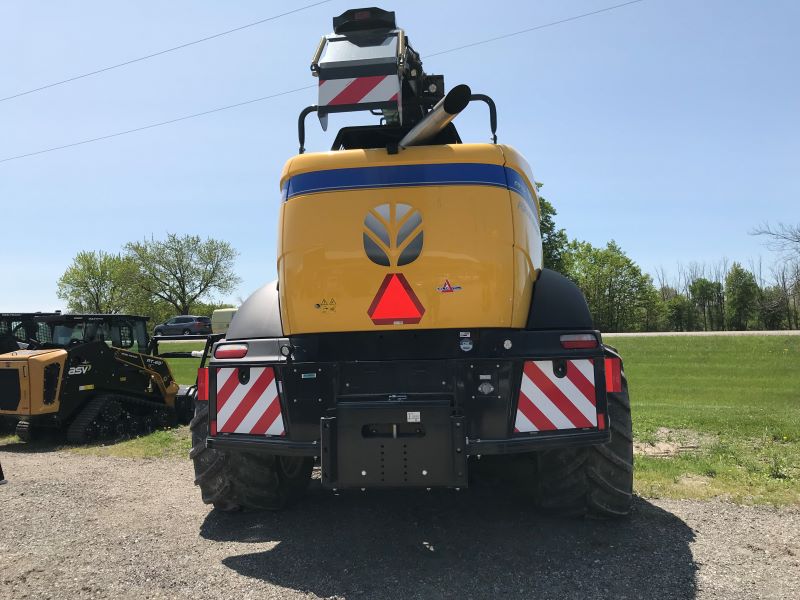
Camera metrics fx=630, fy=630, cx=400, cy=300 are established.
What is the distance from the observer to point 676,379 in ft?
62.8

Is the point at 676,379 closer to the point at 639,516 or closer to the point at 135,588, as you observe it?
the point at 639,516

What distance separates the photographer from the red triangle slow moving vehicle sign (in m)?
4.00

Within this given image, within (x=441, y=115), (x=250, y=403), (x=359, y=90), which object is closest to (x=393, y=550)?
(x=250, y=403)

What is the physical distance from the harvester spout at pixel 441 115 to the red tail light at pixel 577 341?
156cm

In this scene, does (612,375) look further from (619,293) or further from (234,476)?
(619,293)

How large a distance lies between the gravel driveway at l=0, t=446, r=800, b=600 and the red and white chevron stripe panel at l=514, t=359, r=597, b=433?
32.4 inches

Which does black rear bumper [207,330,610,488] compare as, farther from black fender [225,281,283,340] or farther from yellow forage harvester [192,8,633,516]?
black fender [225,281,283,340]

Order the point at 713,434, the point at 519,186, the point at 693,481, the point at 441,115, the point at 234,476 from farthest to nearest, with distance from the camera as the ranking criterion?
the point at 713,434
the point at 693,481
the point at 234,476
the point at 519,186
the point at 441,115

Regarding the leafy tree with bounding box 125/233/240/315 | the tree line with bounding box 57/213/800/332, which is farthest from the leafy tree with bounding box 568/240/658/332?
the leafy tree with bounding box 125/233/240/315

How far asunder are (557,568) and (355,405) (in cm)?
154

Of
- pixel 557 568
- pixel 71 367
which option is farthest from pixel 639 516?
pixel 71 367

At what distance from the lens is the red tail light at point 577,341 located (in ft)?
13.3

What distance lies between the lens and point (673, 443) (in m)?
7.94

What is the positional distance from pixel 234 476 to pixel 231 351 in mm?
1067
